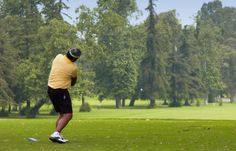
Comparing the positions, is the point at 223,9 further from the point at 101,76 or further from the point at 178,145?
the point at 178,145

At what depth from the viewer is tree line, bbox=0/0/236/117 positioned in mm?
61406

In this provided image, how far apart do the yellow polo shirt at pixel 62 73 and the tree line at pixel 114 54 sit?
91.6ft

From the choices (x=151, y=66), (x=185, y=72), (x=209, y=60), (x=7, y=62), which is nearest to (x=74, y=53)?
(x=7, y=62)

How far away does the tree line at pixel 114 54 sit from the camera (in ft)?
201

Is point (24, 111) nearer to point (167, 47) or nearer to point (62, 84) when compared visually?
point (167, 47)

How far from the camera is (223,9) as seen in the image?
17700 cm

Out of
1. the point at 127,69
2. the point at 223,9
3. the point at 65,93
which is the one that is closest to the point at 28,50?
the point at 127,69

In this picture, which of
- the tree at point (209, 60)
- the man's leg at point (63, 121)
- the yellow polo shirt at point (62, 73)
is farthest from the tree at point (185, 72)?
the yellow polo shirt at point (62, 73)

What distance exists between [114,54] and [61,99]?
7711 cm

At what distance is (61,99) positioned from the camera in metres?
11.8

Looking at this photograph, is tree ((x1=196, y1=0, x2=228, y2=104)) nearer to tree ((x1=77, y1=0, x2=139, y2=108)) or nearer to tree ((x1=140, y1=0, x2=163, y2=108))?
tree ((x1=140, y1=0, x2=163, y2=108))

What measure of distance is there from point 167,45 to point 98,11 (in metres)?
28.8

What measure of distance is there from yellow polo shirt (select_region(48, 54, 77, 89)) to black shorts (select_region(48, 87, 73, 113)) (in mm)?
100

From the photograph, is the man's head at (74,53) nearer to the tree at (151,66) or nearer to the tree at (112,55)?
the tree at (112,55)
